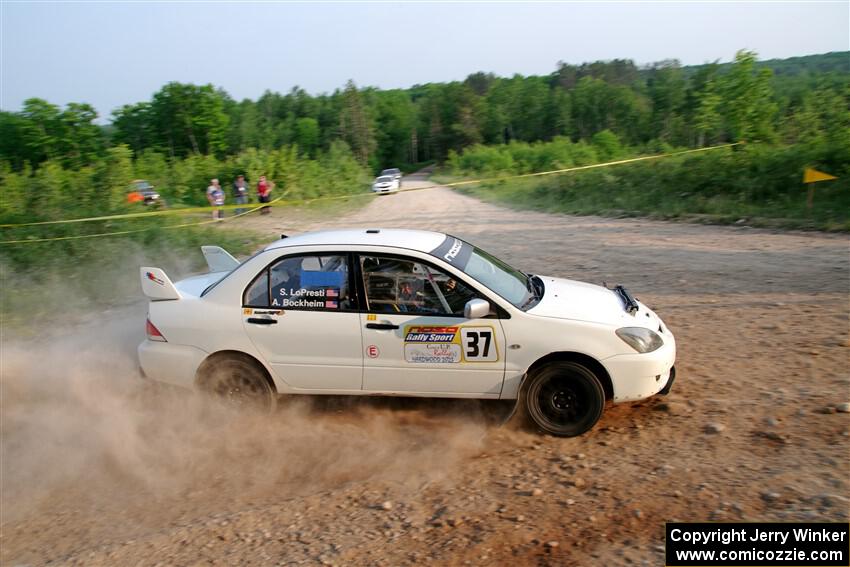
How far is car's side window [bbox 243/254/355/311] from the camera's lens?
540 cm

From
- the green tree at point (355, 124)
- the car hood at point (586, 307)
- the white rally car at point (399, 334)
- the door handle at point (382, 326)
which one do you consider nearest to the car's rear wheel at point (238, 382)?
the white rally car at point (399, 334)

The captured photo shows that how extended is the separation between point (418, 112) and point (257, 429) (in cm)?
11749

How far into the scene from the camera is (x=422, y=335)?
205 inches

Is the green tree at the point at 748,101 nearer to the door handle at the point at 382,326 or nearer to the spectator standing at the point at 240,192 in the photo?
the spectator standing at the point at 240,192

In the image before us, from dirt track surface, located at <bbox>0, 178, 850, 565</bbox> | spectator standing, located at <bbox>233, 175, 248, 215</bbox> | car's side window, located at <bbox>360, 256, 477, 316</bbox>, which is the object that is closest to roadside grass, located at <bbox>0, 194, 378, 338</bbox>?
dirt track surface, located at <bbox>0, 178, 850, 565</bbox>

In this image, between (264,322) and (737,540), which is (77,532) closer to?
(264,322)

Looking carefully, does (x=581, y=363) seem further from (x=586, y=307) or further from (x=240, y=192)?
(x=240, y=192)

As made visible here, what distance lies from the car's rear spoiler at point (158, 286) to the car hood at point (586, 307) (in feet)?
10.5

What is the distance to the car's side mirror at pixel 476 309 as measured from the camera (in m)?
5.01

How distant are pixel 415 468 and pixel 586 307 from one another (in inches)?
76.7

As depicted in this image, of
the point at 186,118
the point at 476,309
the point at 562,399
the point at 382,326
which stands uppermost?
the point at 186,118

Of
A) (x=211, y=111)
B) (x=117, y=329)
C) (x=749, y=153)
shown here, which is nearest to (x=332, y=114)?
(x=211, y=111)

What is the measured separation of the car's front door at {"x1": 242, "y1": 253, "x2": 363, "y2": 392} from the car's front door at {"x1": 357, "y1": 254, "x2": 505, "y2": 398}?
0.49 ft

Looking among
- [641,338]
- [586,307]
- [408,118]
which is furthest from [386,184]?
[408,118]
